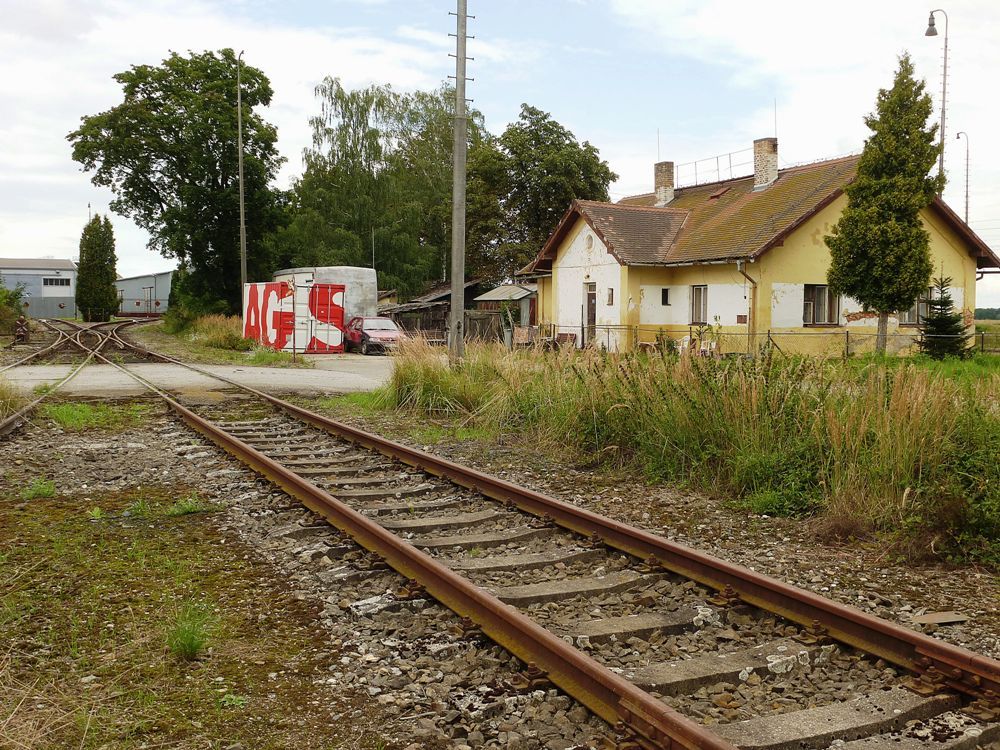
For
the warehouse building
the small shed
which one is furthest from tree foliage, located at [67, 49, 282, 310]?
the warehouse building

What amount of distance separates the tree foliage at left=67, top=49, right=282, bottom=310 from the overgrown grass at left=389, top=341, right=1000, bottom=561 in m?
40.2

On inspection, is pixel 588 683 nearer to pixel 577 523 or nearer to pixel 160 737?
pixel 160 737

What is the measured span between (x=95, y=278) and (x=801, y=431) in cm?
7823

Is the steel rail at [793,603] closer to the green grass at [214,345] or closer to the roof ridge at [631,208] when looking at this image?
the green grass at [214,345]

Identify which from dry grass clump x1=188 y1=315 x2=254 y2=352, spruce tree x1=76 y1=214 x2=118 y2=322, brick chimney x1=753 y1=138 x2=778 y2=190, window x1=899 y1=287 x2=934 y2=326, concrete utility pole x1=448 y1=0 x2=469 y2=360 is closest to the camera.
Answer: concrete utility pole x1=448 y1=0 x2=469 y2=360

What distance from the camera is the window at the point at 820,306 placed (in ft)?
93.4

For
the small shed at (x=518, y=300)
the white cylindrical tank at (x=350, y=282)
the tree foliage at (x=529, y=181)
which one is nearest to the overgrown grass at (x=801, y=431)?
the white cylindrical tank at (x=350, y=282)

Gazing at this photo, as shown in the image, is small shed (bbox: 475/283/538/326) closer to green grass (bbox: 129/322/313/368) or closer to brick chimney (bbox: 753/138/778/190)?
green grass (bbox: 129/322/313/368)

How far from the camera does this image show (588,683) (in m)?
3.71

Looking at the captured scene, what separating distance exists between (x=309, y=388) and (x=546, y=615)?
13.6 m

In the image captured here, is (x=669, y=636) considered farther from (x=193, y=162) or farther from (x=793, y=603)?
(x=193, y=162)

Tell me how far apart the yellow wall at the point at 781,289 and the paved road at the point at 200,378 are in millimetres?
9166

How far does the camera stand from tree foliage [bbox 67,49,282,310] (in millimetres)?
47219

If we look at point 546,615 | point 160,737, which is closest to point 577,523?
point 546,615
